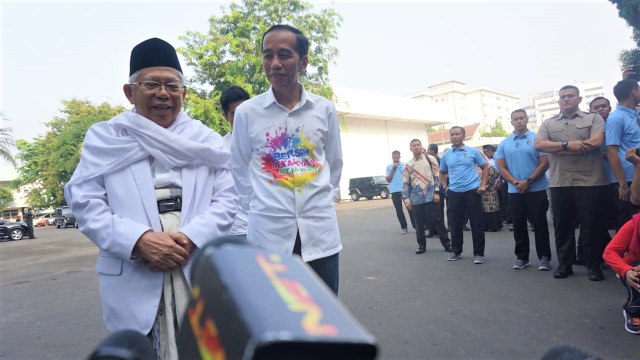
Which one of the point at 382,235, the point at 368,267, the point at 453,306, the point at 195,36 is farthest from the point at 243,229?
the point at 195,36

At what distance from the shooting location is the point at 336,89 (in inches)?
1226

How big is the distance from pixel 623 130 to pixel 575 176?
63 cm

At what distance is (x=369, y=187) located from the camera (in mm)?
30078

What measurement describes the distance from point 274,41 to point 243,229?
1542 millimetres

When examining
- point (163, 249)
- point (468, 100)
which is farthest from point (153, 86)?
point (468, 100)

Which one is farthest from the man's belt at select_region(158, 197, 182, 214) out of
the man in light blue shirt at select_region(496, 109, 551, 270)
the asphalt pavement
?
the man in light blue shirt at select_region(496, 109, 551, 270)

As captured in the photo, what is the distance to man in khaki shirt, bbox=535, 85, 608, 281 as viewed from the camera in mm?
4852

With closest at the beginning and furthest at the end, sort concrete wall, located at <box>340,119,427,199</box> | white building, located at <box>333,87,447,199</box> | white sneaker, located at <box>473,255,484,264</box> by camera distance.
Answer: white sneaker, located at <box>473,255,484,264</box>, white building, located at <box>333,87,447,199</box>, concrete wall, located at <box>340,119,427,199</box>

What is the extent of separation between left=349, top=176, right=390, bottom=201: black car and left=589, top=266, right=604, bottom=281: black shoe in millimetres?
24529

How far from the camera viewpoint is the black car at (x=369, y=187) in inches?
1173

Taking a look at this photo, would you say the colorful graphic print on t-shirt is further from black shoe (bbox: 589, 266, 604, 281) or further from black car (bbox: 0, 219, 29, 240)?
black car (bbox: 0, 219, 29, 240)

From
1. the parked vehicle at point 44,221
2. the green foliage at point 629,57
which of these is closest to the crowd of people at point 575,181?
the green foliage at point 629,57

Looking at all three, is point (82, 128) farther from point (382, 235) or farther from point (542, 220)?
point (542, 220)

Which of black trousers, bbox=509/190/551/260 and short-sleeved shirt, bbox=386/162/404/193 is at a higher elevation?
short-sleeved shirt, bbox=386/162/404/193
